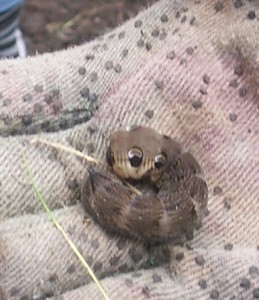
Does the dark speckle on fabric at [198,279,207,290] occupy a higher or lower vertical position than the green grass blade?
higher

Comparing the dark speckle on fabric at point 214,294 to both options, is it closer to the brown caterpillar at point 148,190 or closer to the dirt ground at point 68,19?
the brown caterpillar at point 148,190

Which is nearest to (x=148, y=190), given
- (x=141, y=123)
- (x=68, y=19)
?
(x=141, y=123)

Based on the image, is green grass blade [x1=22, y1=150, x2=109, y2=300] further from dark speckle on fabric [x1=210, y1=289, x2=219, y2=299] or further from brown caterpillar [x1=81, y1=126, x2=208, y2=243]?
dark speckle on fabric [x1=210, y1=289, x2=219, y2=299]

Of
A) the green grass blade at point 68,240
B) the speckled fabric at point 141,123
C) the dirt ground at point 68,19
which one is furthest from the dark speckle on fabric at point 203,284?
the dirt ground at point 68,19

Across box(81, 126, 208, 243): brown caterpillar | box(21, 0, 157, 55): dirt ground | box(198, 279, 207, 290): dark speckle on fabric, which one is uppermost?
box(81, 126, 208, 243): brown caterpillar

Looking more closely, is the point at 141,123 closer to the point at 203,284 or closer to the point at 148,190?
the point at 148,190

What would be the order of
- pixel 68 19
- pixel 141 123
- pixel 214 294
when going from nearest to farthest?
pixel 214 294
pixel 141 123
pixel 68 19

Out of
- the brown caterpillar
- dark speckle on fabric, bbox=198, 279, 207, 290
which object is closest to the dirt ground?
the brown caterpillar
